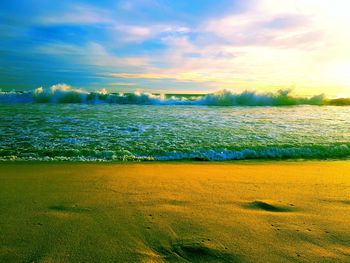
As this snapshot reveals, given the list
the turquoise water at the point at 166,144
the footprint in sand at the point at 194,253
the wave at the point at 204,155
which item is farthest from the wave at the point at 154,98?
the footprint in sand at the point at 194,253

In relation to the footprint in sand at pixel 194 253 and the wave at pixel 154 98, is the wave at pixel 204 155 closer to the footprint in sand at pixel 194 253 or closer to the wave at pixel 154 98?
the footprint in sand at pixel 194 253

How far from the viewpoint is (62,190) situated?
3650 mm

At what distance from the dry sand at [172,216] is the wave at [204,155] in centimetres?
115

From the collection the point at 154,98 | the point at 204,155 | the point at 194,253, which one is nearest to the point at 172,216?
the point at 194,253

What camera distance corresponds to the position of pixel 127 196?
3.41 meters

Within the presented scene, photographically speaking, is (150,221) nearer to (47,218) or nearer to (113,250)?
(113,250)

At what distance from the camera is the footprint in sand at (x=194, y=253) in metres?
2.06

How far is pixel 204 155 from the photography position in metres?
6.35

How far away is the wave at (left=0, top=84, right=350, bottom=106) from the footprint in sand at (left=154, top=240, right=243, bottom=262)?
1005 inches

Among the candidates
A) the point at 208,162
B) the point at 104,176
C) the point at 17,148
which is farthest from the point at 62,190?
the point at 17,148

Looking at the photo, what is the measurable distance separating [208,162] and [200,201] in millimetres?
2727

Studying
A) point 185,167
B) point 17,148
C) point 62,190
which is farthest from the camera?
point 17,148

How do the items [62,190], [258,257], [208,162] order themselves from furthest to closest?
[208,162], [62,190], [258,257]

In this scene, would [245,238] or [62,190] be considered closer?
[245,238]
